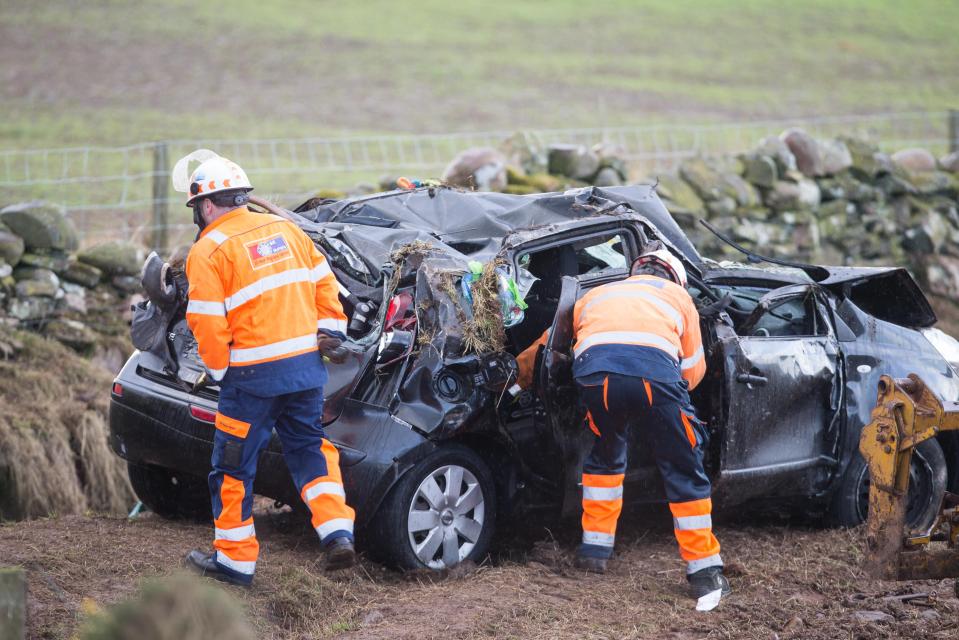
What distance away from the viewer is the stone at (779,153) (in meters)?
13.6

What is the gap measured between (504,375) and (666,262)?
1063mm

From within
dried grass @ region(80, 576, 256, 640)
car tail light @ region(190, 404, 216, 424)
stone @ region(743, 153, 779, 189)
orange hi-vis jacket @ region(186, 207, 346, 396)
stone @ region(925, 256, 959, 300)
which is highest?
dried grass @ region(80, 576, 256, 640)

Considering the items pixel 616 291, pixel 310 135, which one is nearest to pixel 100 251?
pixel 616 291

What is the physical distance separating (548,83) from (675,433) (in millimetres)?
22458

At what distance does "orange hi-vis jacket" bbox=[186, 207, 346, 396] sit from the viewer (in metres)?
5.58

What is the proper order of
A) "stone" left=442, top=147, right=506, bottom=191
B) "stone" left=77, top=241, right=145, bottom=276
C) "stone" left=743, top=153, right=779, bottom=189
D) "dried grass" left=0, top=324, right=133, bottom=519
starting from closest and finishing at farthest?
"dried grass" left=0, top=324, right=133, bottom=519
"stone" left=77, top=241, right=145, bottom=276
"stone" left=442, top=147, right=506, bottom=191
"stone" left=743, top=153, right=779, bottom=189

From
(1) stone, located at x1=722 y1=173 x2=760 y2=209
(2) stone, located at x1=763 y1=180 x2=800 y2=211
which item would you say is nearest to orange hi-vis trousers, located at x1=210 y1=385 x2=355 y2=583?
(1) stone, located at x1=722 y1=173 x2=760 y2=209

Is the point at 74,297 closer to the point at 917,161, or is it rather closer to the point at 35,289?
the point at 35,289

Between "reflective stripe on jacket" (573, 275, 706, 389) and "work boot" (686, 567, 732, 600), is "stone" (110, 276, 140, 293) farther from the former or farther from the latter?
"work boot" (686, 567, 732, 600)

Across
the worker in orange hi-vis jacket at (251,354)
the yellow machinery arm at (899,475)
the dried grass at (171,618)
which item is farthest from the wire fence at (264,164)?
the dried grass at (171,618)

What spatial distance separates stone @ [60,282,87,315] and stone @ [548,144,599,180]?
16.5ft

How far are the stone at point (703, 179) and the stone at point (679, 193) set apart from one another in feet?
0.25

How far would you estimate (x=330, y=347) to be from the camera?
586 cm

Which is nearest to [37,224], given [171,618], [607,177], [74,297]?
[74,297]
